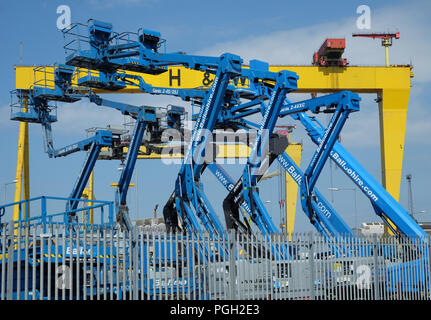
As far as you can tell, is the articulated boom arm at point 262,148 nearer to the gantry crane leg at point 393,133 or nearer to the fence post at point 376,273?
the fence post at point 376,273

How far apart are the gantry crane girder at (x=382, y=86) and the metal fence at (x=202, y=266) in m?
14.6

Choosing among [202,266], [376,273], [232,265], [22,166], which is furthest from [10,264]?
[22,166]

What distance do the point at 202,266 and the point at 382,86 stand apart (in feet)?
68.0

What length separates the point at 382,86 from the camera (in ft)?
97.2

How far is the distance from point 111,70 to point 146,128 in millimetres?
3582

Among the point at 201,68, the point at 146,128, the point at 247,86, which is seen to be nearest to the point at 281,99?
the point at 201,68

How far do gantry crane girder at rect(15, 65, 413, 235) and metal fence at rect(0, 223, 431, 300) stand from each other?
14.6m

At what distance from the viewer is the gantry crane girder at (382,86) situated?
95.4ft

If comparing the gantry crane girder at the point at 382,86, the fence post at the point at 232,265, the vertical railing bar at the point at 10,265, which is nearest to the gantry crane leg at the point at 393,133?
the gantry crane girder at the point at 382,86

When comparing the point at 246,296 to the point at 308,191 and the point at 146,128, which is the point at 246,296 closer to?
the point at 308,191

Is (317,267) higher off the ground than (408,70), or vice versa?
(408,70)

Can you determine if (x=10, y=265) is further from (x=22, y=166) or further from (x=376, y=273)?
(x=22, y=166)
